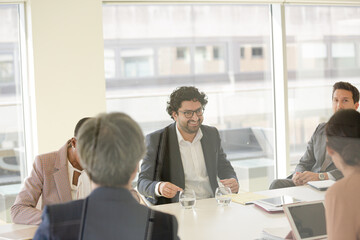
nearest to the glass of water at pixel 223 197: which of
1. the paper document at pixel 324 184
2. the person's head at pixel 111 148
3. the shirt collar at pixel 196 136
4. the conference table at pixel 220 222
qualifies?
the conference table at pixel 220 222

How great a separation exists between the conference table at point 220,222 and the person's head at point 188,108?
25.8 inches

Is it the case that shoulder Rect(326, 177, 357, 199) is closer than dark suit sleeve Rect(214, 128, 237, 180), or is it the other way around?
shoulder Rect(326, 177, 357, 199)

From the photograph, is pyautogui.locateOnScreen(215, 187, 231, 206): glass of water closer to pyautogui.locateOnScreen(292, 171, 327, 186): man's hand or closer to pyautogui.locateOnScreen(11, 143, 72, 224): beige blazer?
pyautogui.locateOnScreen(292, 171, 327, 186): man's hand

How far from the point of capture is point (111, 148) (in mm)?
1334

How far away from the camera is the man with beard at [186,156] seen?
3.16 meters

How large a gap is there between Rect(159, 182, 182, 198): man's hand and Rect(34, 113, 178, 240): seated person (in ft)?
4.81

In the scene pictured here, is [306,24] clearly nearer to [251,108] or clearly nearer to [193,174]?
[251,108]

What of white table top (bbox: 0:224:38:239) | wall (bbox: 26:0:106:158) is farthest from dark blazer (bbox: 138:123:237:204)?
wall (bbox: 26:0:106:158)

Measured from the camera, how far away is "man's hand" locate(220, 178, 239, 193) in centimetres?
304

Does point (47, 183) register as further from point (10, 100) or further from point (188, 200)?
point (10, 100)

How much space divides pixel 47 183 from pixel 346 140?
1.66 m

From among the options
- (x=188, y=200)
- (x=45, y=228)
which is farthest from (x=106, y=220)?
(x=188, y=200)

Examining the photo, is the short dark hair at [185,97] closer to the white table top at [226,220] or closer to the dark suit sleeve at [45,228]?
the white table top at [226,220]

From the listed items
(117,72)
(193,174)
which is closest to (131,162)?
(193,174)
